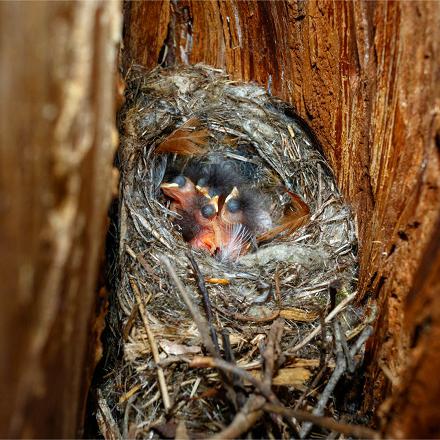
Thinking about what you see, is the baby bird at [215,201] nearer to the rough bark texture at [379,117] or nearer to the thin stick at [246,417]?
the rough bark texture at [379,117]

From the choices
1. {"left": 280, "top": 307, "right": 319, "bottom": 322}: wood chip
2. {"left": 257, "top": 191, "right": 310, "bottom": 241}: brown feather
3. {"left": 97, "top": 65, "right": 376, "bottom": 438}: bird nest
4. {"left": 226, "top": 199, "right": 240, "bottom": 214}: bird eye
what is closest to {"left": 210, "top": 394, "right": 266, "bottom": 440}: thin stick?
{"left": 97, "top": 65, "right": 376, "bottom": 438}: bird nest

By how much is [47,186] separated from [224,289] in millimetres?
1495

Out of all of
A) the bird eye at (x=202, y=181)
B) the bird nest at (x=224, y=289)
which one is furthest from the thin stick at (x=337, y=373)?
the bird eye at (x=202, y=181)

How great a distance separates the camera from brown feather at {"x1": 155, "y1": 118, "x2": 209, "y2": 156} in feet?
9.55

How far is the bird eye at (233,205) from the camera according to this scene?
3256 mm

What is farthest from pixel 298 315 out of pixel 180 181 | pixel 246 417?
pixel 180 181

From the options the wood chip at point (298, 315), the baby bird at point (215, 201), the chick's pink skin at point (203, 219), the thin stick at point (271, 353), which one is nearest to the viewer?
the thin stick at point (271, 353)

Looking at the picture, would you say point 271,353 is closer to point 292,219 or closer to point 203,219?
point 292,219

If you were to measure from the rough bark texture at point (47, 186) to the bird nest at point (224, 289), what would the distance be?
0.54 metres

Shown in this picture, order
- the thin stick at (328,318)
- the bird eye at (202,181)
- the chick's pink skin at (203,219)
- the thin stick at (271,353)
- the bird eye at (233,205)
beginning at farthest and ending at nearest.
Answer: the bird eye at (202,181), the bird eye at (233,205), the chick's pink skin at (203,219), the thin stick at (328,318), the thin stick at (271,353)

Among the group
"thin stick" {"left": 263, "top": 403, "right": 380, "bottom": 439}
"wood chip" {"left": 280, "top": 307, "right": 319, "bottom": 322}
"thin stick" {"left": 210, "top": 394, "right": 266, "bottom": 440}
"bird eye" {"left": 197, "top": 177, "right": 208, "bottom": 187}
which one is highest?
"bird eye" {"left": 197, "top": 177, "right": 208, "bottom": 187}

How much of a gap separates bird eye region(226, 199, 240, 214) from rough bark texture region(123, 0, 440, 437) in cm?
74

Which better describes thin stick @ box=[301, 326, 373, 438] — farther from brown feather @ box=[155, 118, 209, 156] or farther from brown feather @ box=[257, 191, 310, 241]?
brown feather @ box=[155, 118, 209, 156]

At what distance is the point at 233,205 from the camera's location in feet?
10.7
